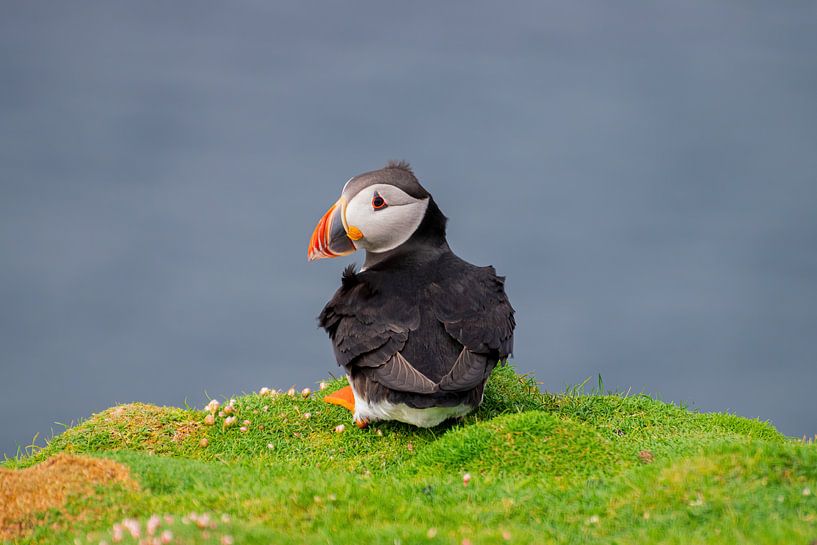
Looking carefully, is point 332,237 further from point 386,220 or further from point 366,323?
point 366,323

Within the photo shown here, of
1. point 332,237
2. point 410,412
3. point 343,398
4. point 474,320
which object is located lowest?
point 410,412

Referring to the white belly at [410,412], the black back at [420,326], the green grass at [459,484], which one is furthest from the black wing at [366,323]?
the green grass at [459,484]

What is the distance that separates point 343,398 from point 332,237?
1754mm

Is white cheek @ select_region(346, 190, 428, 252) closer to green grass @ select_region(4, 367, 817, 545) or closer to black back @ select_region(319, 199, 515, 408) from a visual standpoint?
black back @ select_region(319, 199, 515, 408)

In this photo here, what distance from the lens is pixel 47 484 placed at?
21.6 ft

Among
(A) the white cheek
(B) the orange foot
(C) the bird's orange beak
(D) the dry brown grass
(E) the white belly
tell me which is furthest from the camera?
(B) the orange foot

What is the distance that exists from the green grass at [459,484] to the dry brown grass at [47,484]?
102mm

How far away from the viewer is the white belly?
27.7ft

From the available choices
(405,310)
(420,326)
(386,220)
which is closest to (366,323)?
(405,310)

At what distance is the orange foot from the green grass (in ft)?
0.40

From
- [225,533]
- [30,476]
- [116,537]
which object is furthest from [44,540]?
[225,533]

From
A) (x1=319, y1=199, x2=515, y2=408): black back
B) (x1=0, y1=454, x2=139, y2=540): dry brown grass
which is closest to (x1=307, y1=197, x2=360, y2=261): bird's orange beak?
(x1=319, y1=199, x2=515, y2=408): black back

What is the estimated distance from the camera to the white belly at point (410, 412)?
845cm

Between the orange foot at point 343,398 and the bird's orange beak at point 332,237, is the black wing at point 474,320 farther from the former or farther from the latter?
the orange foot at point 343,398
